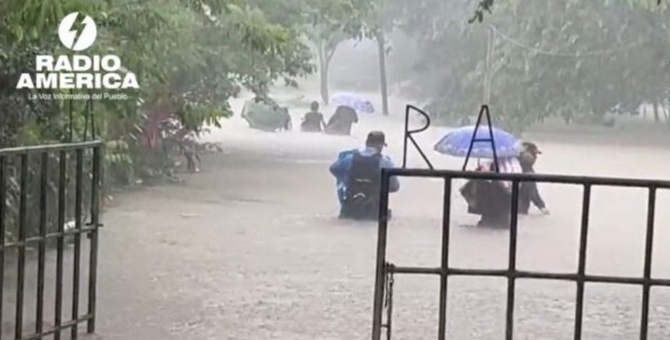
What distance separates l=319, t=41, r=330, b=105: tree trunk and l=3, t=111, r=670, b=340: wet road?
1.19 feet

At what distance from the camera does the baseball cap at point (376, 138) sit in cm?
714

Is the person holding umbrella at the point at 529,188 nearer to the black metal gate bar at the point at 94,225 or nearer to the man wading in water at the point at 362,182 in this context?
the man wading in water at the point at 362,182

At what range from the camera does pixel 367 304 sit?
15.4ft

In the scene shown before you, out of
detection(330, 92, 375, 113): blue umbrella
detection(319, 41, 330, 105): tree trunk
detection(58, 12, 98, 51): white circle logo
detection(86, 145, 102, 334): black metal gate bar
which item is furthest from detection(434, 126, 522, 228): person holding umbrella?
detection(86, 145, 102, 334): black metal gate bar

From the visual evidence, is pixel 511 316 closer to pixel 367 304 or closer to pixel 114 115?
pixel 367 304

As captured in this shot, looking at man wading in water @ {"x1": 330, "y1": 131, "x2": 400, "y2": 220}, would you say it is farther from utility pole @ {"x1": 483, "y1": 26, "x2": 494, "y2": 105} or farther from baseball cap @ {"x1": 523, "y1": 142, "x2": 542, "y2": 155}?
utility pole @ {"x1": 483, "y1": 26, "x2": 494, "y2": 105}

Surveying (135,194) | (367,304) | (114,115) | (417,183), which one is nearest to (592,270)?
(367,304)

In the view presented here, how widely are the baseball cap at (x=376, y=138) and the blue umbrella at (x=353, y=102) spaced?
1.69 feet

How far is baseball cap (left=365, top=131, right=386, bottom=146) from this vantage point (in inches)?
281

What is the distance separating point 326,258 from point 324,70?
2.60 m

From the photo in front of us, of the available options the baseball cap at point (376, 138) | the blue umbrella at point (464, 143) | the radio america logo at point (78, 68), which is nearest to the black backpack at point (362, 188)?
the baseball cap at point (376, 138)

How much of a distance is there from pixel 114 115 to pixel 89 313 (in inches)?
68.2

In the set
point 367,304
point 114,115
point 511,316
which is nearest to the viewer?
point 511,316

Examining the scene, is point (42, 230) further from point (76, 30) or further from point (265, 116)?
point (265, 116)
